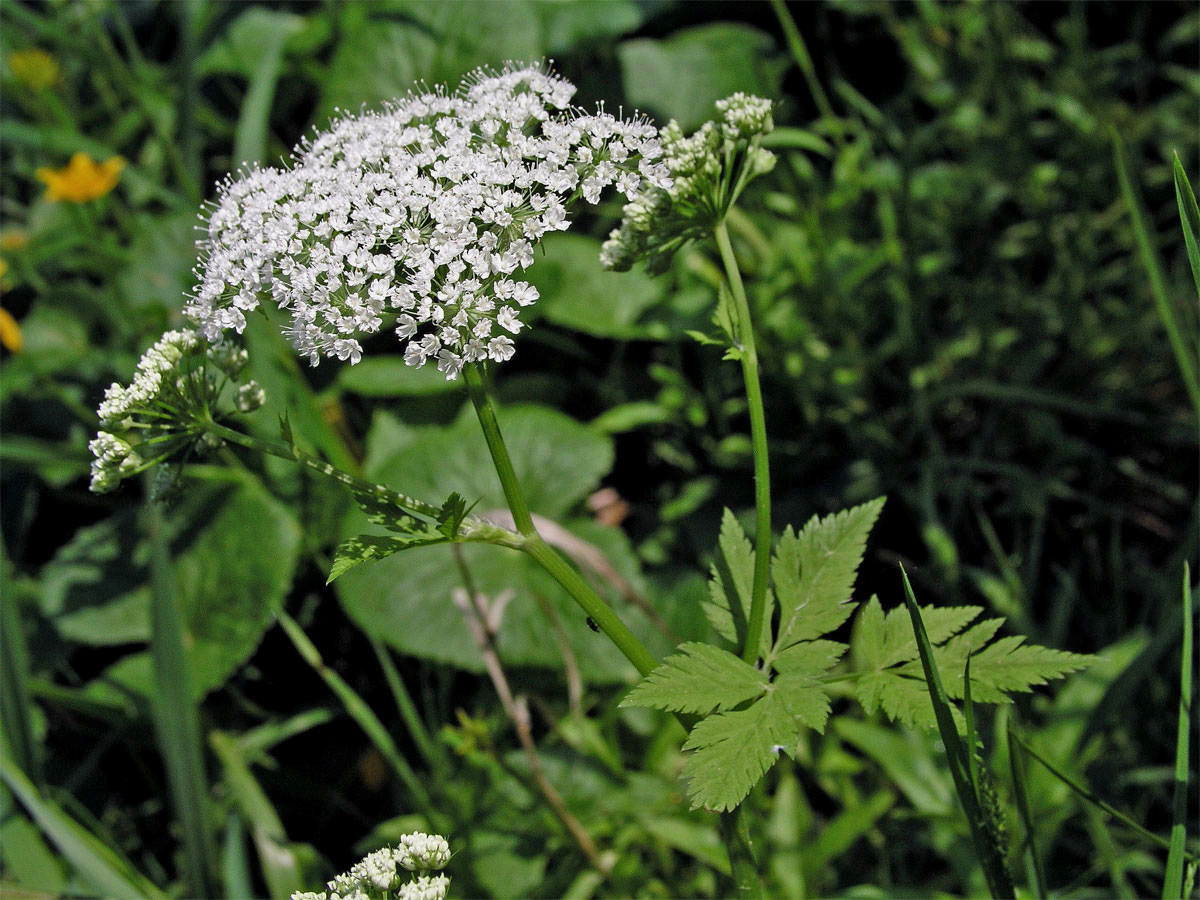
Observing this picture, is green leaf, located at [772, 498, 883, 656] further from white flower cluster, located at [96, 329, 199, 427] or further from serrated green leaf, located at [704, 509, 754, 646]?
white flower cluster, located at [96, 329, 199, 427]

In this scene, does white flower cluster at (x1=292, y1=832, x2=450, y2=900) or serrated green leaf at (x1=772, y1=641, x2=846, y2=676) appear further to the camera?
serrated green leaf at (x1=772, y1=641, x2=846, y2=676)

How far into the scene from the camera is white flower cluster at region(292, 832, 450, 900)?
1.27 metres

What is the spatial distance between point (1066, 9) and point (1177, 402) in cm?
194

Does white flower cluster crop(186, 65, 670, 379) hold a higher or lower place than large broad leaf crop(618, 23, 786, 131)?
lower

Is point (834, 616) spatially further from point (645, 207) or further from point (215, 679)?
point (215, 679)

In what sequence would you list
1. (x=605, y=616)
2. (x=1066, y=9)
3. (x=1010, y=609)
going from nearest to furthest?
(x=605, y=616), (x=1010, y=609), (x=1066, y=9)

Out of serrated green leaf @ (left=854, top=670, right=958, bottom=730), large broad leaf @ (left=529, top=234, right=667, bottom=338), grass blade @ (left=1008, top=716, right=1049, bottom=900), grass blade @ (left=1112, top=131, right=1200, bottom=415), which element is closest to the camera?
serrated green leaf @ (left=854, top=670, right=958, bottom=730)

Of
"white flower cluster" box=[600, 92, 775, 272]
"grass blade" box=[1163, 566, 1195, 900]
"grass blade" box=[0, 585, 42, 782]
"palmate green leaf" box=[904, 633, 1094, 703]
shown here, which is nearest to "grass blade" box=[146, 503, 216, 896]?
"grass blade" box=[0, 585, 42, 782]

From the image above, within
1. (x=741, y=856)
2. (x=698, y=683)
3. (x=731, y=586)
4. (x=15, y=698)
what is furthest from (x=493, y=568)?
(x=698, y=683)

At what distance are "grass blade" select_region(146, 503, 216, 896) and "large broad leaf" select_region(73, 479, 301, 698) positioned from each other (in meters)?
0.57

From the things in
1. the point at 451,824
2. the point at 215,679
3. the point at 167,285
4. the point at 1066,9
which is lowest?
the point at 451,824

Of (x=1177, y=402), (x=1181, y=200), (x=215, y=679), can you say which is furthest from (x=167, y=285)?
(x=1177, y=402)

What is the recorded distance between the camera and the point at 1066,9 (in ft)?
13.6

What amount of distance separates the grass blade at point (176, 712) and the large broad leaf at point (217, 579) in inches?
22.5
